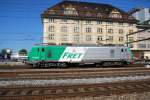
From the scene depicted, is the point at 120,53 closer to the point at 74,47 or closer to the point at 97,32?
the point at 74,47

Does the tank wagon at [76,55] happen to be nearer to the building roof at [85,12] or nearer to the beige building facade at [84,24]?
the beige building facade at [84,24]

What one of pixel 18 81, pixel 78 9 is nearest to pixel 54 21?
pixel 78 9

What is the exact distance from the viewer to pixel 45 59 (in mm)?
27656

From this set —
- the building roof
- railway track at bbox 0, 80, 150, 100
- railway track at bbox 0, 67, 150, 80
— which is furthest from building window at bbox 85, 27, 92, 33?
railway track at bbox 0, 80, 150, 100

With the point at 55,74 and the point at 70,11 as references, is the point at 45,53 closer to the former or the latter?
the point at 55,74

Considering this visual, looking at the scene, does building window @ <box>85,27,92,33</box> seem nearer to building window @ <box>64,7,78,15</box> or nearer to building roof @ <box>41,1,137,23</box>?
building roof @ <box>41,1,137,23</box>

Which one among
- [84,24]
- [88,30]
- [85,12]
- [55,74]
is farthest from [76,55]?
[88,30]

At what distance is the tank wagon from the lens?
91.5ft

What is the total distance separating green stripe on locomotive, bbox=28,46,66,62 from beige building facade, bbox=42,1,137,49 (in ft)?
112

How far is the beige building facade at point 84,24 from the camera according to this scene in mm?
65250

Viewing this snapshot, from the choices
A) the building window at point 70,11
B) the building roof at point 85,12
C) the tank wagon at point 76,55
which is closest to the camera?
the tank wagon at point 76,55

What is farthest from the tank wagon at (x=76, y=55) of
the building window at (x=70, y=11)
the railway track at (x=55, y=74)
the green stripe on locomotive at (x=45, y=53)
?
the building window at (x=70, y=11)

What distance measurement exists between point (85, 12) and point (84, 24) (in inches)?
152

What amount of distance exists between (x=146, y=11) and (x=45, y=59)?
5534 cm
